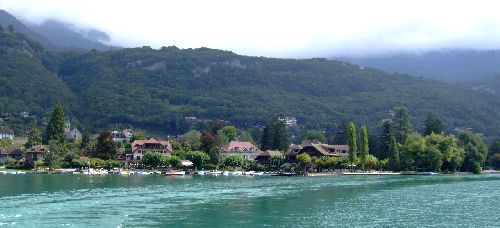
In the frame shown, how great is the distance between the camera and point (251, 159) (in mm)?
139125

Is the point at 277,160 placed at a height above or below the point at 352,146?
below

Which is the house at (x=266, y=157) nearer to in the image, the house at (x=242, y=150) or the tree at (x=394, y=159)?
the house at (x=242, y=150)

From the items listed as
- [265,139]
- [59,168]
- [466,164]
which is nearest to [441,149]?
[466,164]

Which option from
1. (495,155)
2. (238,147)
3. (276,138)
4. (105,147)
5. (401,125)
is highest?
(401,125)

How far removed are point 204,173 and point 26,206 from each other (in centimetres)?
6475

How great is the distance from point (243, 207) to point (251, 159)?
87.7 metres

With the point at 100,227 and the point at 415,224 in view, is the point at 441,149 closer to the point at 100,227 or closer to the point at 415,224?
the point at 415,224

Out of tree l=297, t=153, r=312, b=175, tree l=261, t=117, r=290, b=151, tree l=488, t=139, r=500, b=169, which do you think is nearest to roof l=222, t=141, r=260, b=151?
tree l=261, t=117, r=290, b=151

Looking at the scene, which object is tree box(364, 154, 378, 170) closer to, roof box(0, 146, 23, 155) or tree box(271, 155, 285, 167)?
tree box(271, 155, 285, 167)

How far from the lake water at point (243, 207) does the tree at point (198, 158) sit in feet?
163

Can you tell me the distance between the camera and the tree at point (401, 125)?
140m

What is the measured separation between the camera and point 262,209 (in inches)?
1975

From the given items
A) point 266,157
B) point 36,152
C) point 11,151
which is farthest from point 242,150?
point 11,151

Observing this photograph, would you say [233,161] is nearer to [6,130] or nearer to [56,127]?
[56,127]
